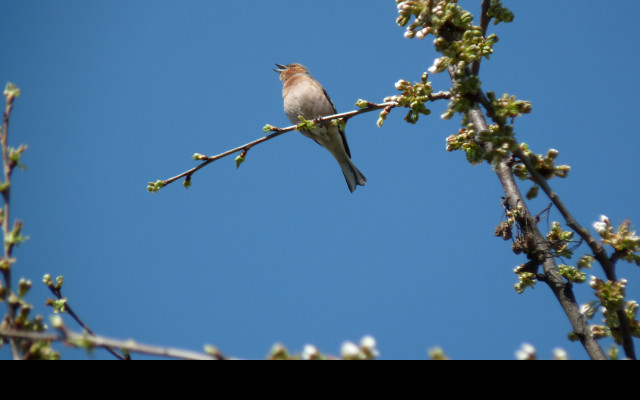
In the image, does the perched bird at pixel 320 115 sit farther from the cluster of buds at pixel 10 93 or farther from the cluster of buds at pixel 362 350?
the cluster of buds at pixel 362 350

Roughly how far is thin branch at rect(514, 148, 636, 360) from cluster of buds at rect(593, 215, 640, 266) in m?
0.17

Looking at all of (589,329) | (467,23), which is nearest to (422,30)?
(467,23)

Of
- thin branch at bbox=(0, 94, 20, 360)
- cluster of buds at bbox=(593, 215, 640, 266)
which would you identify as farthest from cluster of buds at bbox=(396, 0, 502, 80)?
thin branch at bbox=(0, 94, 20, 360)

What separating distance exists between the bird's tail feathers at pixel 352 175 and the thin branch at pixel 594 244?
6133 millimetres

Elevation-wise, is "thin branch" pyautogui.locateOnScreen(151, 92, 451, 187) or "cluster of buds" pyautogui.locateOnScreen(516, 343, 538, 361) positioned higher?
"thin branch" pyautogui.locateOnScreen(151, 92, 451, 187)

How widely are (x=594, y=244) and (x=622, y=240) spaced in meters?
0.45

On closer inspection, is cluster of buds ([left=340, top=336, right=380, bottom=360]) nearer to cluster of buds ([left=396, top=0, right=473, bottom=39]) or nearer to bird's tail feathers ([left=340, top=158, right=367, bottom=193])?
cluster of buds ([left=396, top=0, right=473, bottom=39])

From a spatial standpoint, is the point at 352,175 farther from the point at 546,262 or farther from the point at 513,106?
the point at 513,106

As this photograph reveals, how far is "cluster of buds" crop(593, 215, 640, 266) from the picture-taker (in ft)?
10.2

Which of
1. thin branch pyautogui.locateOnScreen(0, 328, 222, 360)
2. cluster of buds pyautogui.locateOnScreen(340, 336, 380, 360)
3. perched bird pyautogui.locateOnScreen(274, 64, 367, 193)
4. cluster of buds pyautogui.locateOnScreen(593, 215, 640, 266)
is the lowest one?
thin branch pyautogui.locateOnScreen(0, 328, 222, 360)

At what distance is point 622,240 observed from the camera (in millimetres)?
3121

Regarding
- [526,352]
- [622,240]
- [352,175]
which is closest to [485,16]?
[622,240]
